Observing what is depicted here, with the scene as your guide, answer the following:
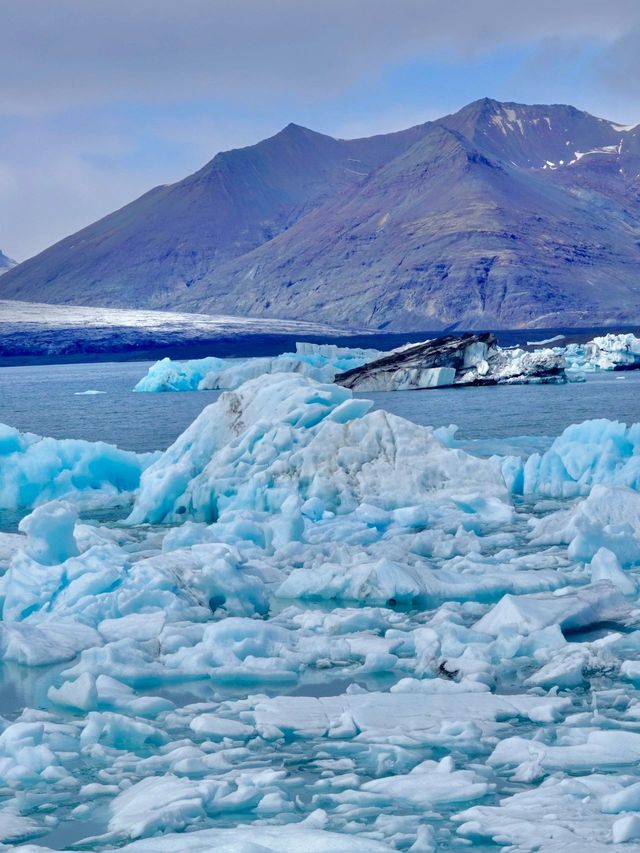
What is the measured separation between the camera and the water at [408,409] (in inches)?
1248

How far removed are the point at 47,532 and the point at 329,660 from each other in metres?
3.79

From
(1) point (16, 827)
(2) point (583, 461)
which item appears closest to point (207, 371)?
Answer: (2) point (583, 461)

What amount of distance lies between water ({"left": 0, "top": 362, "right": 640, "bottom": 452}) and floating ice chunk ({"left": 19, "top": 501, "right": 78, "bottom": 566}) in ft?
52.0

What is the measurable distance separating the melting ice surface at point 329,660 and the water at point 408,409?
12179mm

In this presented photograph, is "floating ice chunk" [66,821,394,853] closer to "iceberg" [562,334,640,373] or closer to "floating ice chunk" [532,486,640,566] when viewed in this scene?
"floating ice chunk" [532,486,640,566]

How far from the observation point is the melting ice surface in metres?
5.90

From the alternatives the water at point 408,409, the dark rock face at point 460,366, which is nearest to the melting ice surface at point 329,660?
the water at point 408,409

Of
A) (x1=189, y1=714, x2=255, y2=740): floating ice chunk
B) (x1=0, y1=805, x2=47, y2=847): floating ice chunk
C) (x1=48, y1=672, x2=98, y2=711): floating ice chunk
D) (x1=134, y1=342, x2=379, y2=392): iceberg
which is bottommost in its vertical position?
(x1=189, y1=714, x2=255, y2=740): floating ice chunk

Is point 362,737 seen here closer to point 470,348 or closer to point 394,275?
point 470,348

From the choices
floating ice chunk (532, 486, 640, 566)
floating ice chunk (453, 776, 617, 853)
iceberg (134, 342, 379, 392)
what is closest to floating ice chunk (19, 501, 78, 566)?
floating ice chunk (532, 486, 640, 566)

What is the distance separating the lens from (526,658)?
8.73 metres

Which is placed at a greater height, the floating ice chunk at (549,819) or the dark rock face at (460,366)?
the dark rock face at (460,366)

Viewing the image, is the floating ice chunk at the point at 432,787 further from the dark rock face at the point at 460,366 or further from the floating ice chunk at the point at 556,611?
the dark rock face at the point at 460,366

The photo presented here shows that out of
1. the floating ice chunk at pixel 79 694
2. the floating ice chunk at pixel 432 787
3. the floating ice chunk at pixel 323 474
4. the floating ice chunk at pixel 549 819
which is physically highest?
the floating ice chunk at pixel 323 474
